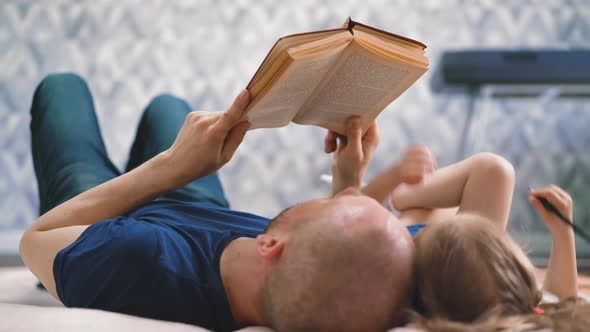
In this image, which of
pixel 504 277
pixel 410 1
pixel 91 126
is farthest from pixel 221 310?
pixel 410 1

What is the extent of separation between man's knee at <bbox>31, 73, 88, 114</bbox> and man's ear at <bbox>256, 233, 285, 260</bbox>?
856 mm

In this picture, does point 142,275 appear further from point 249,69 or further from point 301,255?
point 249,69

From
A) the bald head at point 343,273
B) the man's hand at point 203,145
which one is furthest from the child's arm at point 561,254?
the man's hand at point 203,145

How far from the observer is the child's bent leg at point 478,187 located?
1.03 metres

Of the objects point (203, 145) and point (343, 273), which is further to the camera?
point (203, 145)

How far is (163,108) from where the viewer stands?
4.56 ft

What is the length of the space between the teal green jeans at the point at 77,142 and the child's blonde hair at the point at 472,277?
64 centimetres

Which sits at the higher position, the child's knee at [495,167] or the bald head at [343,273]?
the child's knee at [495,167]

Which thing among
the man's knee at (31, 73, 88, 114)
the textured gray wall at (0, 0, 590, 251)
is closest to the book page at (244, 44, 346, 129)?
the man's knee at (31, 73, 88, 114)

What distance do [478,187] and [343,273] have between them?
1.85ft

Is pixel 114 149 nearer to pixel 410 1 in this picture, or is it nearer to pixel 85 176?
pixel 85 176

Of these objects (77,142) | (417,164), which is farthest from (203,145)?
(77,142)

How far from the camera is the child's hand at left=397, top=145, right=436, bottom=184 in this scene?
0.92 metres

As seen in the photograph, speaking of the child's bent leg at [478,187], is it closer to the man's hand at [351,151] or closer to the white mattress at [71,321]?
the man's hand at [351,151]
